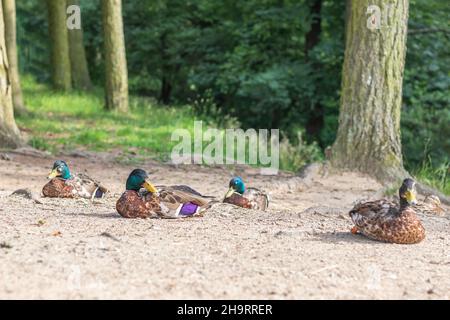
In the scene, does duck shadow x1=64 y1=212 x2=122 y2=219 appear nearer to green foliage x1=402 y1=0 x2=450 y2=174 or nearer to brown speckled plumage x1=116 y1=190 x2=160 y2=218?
brown speckled plumage x1=116 y1=190 x2=160 y2=218

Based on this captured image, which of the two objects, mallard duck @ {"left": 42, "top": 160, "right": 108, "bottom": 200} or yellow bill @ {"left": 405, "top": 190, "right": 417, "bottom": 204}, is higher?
yellow bill @ {"left": 405, "top": 190, "right": 417, "bottom": 204}

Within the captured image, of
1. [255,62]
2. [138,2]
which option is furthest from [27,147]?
[138,2]

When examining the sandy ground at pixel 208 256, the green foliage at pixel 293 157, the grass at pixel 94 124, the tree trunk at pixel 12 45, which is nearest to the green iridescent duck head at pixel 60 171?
the sandy ground at pixel 208 256

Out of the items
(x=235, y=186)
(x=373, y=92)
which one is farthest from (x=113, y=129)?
(x=235, y=186)

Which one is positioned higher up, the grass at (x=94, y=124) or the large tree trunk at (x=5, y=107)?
the large tree trunk at (x=5, y=107)

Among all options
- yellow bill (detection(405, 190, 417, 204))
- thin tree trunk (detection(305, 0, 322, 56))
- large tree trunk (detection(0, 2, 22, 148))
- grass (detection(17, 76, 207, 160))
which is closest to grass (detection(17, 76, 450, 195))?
grass (detection(17, 76, 207, 160))

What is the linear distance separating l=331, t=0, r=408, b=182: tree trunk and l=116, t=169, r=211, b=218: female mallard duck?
16.2 feet

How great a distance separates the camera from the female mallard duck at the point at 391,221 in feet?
23.7

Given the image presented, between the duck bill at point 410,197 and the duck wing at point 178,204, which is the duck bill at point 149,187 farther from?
the duck bill at point 410,197

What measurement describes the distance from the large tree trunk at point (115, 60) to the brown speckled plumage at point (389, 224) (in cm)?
1256

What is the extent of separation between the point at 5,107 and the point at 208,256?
7.41 meters

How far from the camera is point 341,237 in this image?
24.7ft

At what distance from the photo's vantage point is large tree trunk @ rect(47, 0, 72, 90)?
68.6 feet

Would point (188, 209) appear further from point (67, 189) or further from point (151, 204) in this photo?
point (67, 189)
